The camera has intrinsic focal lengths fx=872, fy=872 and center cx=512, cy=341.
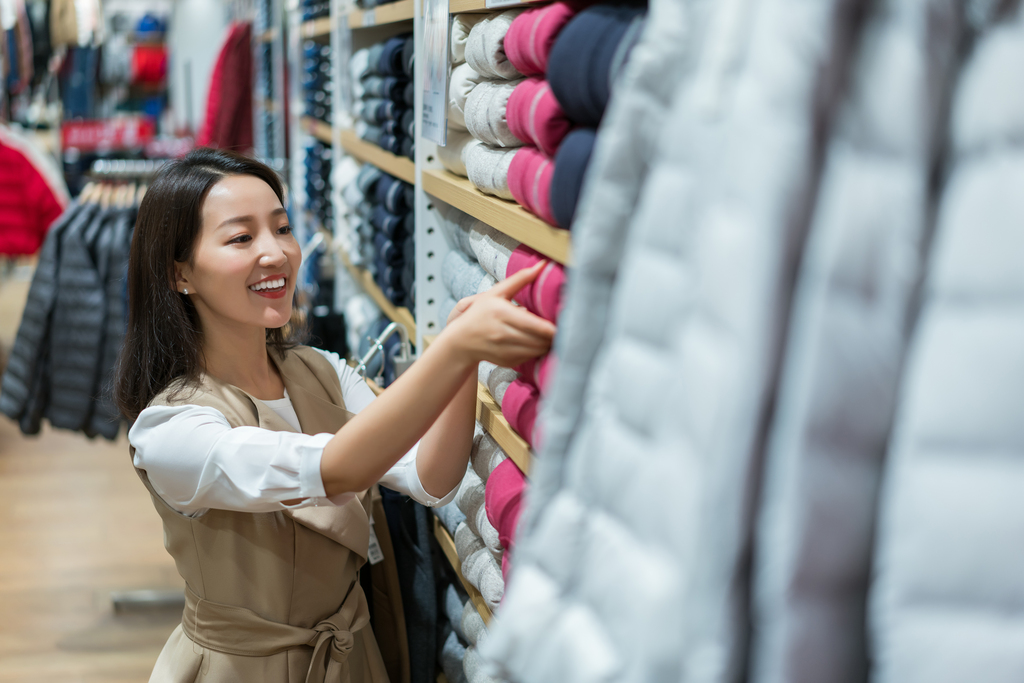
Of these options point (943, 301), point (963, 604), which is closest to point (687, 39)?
point (943, 301)

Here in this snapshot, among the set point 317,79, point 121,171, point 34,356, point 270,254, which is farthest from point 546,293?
point 121,171

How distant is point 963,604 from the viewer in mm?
529

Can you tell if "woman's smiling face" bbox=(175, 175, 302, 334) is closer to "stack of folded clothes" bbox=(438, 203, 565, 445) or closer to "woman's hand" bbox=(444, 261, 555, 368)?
"stack of folded clothes" bbox=(438, 203, 565, 445)

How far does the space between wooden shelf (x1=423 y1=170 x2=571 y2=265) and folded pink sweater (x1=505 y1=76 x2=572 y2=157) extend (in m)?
0.09

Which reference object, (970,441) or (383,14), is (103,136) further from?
(970,441)

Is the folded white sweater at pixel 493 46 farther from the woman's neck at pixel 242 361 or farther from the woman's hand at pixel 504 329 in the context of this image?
the woman's neck at pixel 242 361

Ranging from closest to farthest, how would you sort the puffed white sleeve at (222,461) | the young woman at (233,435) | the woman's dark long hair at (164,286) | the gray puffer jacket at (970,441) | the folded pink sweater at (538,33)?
1. the gray puffer jacket at (970,441)
2. the folded pink sweater at (538,33)
3. the puffed white sleeve at (222,461)
4. the young woman at (233,435)
5. the woman's dark long hair at (164,286)

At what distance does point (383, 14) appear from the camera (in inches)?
78.4

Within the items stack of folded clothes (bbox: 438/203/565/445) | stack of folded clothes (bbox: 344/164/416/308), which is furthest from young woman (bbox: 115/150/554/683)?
stack of folded clothes (bbox: 344/164/416/308)

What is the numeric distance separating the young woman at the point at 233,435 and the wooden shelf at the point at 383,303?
0.35m

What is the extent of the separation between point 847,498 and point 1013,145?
23 cm

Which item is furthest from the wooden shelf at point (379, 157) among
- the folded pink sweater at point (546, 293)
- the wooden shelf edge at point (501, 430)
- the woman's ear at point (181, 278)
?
the folded pink sweater at point (546, 293)

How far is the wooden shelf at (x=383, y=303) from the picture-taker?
74.6 inches

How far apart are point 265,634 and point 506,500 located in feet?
1.85
